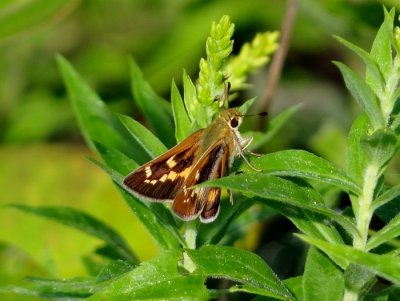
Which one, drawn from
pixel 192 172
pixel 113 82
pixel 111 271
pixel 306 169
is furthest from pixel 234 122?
pixel 113 82

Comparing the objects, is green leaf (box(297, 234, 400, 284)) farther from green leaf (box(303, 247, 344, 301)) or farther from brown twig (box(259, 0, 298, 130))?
brown twig (box(259, 0, 298, 130))


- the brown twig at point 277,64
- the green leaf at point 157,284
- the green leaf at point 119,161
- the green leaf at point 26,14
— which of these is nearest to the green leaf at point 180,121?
the green leaf at point 119,161

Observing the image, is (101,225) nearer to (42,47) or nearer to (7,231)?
(7,231)

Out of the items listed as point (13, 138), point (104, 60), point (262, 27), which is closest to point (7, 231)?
point (13, 138)

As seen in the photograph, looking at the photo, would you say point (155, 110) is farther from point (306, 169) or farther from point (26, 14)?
point (26, 14)

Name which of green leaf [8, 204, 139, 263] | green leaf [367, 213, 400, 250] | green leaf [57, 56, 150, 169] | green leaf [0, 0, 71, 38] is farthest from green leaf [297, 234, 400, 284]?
green leaf [0, 0, 71, 38]

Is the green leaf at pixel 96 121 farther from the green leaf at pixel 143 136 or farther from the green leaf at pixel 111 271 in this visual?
the green leaf at pixel 111 271
